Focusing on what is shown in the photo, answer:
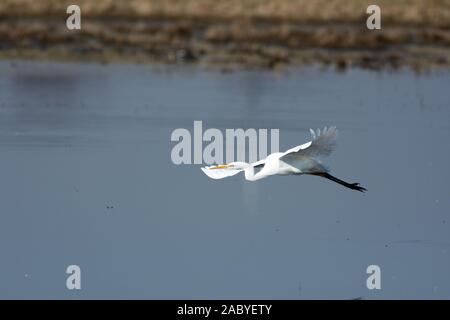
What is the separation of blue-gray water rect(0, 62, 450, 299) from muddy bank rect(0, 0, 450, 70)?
6.49 meters

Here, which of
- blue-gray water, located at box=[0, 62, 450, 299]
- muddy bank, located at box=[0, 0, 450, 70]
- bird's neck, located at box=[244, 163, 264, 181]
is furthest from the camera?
muddy bank, located at box=[0, 0, 450, 70]

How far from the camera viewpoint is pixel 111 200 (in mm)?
12836

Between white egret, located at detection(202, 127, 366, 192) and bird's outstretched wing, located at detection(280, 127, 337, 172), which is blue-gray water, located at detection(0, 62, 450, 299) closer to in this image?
white egret, located at detection(202, 127, 366, 192)

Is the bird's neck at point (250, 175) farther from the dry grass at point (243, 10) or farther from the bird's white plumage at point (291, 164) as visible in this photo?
the dry grass at point (243, 10)

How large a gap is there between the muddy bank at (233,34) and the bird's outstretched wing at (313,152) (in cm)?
1408

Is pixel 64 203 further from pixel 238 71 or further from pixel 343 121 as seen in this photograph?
pixel 238 71

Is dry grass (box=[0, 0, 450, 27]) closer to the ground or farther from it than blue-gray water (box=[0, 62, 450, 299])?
farther from it

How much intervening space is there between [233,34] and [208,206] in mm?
18078

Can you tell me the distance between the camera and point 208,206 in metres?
12.8

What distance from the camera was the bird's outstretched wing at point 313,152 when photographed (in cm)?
1125

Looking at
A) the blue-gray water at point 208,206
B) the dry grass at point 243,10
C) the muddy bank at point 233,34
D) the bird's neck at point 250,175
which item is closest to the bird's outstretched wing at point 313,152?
the bird's neck at point 250,175

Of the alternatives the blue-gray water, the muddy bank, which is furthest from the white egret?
the muddy bank

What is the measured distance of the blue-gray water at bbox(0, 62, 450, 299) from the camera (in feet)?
34.7
